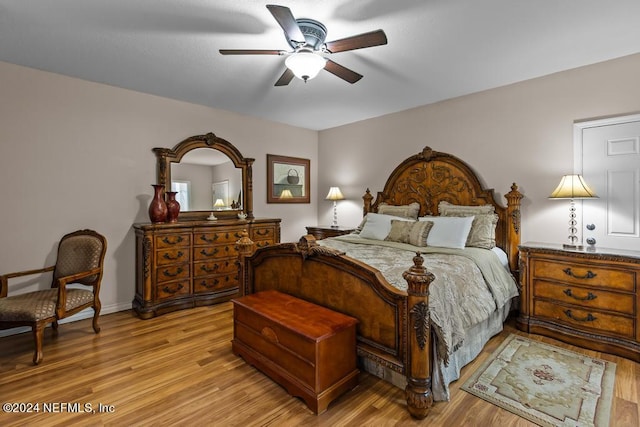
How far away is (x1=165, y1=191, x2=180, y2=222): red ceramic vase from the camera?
3.77 m

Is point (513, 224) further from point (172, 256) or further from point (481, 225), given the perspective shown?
point (172, 256)

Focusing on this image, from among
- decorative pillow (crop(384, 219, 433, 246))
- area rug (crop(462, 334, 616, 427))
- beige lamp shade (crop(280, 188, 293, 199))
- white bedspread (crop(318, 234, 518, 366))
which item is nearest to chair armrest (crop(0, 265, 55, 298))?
white bedspread (crop(318, 234, 518, 366))

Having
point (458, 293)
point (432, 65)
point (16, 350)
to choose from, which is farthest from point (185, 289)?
point (432, 65)

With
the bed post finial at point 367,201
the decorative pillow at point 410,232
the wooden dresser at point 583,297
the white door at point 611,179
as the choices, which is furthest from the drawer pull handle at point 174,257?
the white door at point 611,179

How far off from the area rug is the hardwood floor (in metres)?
0.08

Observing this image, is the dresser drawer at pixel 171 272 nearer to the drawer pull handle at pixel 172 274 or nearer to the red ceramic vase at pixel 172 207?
the drawer pull handle at pixel 172 274

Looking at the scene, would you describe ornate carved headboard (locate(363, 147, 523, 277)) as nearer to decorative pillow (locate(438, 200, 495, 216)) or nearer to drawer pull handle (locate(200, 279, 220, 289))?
decorative pillow (locate(438, 200, 495, 216))

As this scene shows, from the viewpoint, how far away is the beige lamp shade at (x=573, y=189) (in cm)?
281

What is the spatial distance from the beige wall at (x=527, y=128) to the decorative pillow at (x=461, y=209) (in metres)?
0.28

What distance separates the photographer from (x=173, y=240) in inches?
142

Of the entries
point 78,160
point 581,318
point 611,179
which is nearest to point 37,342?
point 78,160

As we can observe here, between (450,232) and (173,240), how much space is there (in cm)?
307

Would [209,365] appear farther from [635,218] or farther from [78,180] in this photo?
[635,218]

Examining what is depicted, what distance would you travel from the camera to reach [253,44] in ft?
→ 8.54
